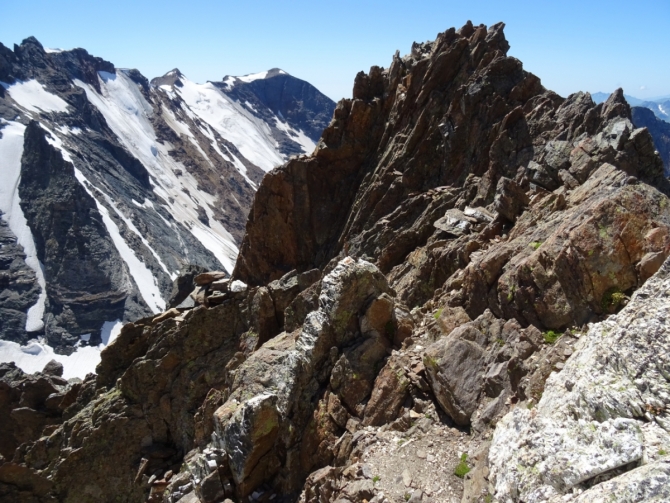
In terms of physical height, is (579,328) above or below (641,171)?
below

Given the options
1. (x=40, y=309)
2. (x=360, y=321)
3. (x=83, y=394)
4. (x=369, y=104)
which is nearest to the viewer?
→ (x=360, y=321)

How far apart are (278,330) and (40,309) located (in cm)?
12055

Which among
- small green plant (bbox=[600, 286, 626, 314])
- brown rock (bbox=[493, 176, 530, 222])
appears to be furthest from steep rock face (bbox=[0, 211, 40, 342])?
small green plant (bbox=[600, 286, 626, 314])

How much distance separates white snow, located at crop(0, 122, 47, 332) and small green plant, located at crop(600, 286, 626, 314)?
438ft

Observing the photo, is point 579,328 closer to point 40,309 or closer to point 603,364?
point 603,364

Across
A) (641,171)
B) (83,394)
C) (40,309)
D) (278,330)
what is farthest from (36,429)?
(40,309)

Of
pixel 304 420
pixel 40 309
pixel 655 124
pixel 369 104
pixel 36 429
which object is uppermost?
pixel 655 124

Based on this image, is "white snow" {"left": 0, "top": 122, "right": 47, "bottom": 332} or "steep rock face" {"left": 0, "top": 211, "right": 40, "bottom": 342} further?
"white snow" {"left": 0, "top": 122, "right": 47, "bottom": 332}

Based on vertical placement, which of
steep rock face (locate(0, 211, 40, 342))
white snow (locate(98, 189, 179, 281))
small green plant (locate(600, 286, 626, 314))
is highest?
small green plant (locate(600, 286, 626, 314))

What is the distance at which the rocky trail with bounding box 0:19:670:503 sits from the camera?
10328 millimetres

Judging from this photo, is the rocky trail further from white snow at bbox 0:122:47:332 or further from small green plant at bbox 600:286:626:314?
white snow at bbox 0:122:47:332

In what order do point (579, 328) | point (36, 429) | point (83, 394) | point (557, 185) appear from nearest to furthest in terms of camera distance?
point (579, 328) < point (557, 185) < point (83, 394) < point (36, 429)

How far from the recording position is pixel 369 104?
42.3 m

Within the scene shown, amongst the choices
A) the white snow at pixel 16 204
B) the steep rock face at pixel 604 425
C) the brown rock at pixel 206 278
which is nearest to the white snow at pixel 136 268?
the white snow at pixel 16 204
